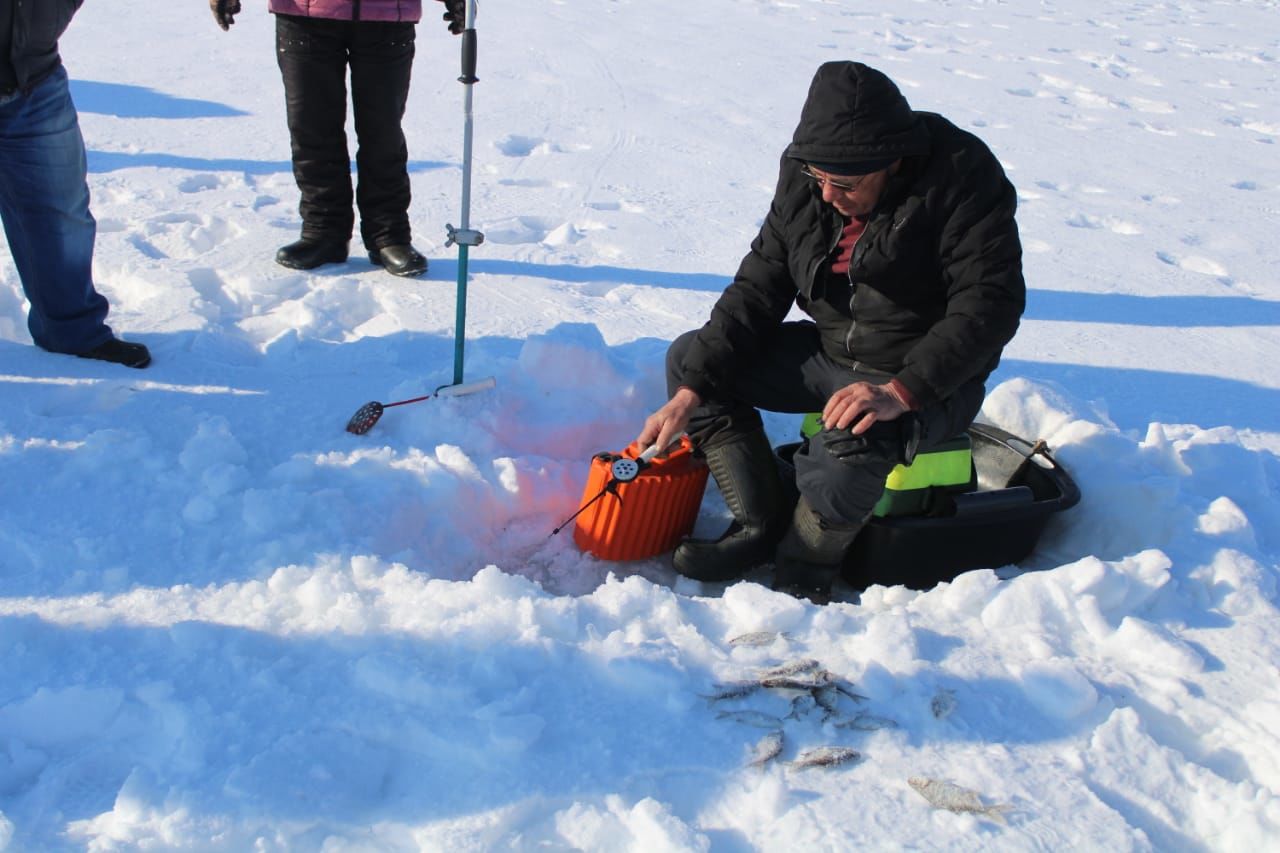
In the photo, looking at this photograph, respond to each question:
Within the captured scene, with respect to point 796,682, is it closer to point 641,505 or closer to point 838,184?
point 641,505

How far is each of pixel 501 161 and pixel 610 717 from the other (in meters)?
4.15

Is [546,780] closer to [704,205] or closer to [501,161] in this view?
[704,205]

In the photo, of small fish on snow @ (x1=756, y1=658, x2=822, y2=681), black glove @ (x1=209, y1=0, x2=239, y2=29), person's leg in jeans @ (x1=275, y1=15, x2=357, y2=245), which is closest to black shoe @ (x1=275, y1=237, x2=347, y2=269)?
person's leg in jeans @ (x1=275, y1=15, x2=357, y2=245)

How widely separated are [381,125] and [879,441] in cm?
242

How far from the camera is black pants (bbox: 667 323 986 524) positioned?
2.41 m

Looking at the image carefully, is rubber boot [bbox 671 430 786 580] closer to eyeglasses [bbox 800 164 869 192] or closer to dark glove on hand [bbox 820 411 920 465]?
dark glove on hand [bbox 820 411 920 465]

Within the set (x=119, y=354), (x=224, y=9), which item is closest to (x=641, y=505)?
(x=119, y=354)

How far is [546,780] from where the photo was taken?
177cm

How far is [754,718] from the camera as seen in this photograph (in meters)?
1.93

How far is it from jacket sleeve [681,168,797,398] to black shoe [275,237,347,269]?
6.41ft

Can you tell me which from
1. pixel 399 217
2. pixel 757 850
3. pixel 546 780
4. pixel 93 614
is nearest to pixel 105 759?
pixel 93 614

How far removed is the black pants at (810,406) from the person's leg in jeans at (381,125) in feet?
5.70

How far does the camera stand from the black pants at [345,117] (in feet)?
12.2

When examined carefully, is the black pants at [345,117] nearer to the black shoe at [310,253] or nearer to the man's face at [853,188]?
the black shoe at [310,253]
